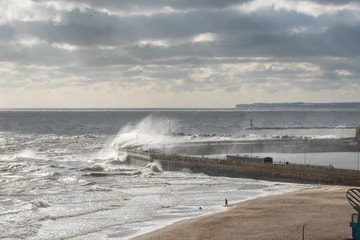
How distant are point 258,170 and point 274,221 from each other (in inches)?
1040

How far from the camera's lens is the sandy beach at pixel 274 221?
1234 inches

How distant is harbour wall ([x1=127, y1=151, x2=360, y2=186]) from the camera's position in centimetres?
5473

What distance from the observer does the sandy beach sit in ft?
103

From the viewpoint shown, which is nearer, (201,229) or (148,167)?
A: (201,229)

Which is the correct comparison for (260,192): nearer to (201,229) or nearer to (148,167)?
(201,229)

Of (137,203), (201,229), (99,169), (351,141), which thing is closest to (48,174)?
(99,169)

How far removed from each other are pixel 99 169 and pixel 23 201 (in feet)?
88.4

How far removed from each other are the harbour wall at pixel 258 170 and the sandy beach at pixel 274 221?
31.4 feet

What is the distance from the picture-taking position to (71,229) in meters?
34.1

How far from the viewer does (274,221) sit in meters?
35.6

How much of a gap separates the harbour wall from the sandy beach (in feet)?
31.4

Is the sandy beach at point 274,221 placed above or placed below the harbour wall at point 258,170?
below

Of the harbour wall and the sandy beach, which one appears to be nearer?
the sandy beach

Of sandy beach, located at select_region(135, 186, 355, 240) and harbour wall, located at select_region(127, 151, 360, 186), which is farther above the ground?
harbour wall, located at select_region(127, 151, 360, 186)
